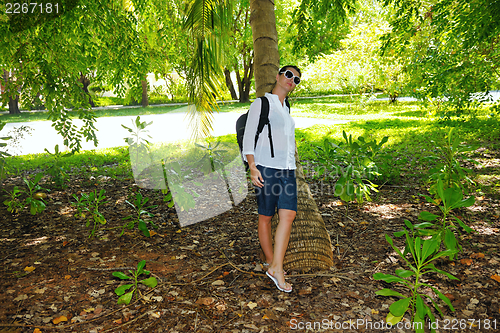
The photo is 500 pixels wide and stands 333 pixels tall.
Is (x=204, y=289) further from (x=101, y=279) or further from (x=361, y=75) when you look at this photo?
(x=361, y=75)

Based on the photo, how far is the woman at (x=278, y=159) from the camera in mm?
2592

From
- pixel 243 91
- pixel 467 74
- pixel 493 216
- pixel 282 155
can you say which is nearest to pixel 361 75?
pixel 467 74

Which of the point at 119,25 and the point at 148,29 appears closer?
the point at 119,25

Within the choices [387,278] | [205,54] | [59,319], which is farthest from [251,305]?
[205,54]

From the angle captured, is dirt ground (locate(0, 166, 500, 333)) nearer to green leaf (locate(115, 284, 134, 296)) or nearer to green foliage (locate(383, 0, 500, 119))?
green leaf (locate(115, 284, 134, 296))

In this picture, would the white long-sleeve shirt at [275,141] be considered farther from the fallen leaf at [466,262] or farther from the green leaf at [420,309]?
the fallen leaf at [466,262]

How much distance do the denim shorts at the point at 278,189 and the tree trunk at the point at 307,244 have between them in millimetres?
518

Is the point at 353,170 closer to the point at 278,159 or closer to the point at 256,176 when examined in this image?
the point at 278,159

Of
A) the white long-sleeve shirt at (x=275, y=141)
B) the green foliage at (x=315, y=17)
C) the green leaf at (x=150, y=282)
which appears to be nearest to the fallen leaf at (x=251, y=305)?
the green leaf at (x=150, y=282)

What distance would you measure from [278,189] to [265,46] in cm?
153

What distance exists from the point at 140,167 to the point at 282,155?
10.6 ft

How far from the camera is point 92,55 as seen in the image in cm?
516

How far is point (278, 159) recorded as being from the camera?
2.64 meters

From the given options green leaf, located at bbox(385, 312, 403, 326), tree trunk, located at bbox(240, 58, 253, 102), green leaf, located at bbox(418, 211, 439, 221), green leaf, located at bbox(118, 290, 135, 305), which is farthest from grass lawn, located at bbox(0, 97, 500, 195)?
tree trunk, located at bbox(240, 58, 253, 102)
